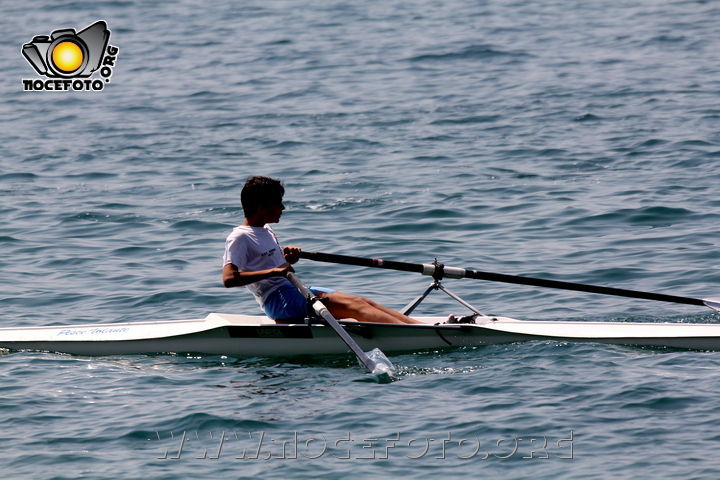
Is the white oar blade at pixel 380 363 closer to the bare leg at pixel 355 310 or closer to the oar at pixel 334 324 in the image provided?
the oar at pixel 334 324

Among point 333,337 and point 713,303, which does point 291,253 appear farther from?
point 713,303

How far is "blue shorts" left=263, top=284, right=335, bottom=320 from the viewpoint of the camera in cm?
788

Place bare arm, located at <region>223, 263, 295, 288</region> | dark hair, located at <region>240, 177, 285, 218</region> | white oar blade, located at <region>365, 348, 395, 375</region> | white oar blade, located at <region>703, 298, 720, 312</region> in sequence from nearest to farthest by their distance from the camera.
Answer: white oar blade, located at <region>365, 348, 395, 375</region>, bare arm, located at <region>223, 263, 295, 288</region>, dark hair, located at <region>240, 177, 285, 218</region>, white oar blade, located at <region>703, 298, 720, 312</region>

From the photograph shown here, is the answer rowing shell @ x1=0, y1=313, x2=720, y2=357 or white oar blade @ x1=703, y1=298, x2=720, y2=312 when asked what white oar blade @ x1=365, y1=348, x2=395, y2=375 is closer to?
rowing shell @ x1=0, y1=313, x2=720, y2=357

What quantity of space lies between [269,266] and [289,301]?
38 centimetres

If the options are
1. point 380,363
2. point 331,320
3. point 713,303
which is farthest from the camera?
Answer: point 713,303

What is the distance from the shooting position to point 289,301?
311 inches

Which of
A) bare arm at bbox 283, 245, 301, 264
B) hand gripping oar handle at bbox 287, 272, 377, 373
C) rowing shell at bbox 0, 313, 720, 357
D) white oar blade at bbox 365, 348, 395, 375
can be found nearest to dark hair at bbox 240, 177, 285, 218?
bare arm at bbox 283, 245, 301, 264

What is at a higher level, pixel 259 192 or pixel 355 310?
pixel 259 192

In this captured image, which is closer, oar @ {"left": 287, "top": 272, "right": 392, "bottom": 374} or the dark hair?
oar @ {"left": 287, "top": 272, "right": 392, "bottom": 374}

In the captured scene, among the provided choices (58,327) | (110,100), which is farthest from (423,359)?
(110,100)

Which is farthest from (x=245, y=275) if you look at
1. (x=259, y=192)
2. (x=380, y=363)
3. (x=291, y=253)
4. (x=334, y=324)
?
(x=380, y=363)

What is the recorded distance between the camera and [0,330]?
851cm

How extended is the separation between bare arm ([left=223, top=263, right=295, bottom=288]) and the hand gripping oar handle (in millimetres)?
110
